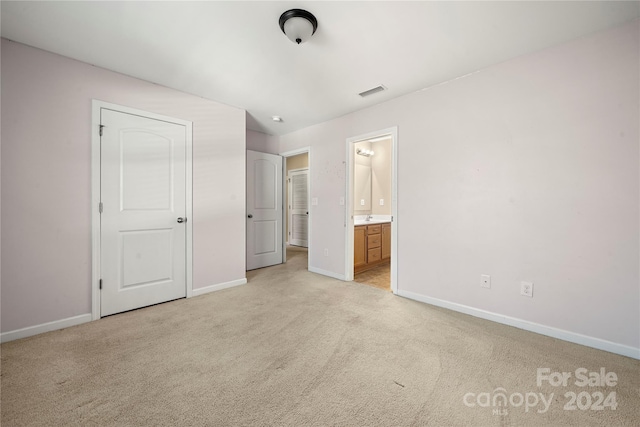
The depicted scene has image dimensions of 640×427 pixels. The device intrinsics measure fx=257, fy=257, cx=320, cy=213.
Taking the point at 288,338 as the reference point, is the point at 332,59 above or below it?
above

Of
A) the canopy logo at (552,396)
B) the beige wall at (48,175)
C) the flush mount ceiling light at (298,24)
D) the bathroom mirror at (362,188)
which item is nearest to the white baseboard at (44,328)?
the beige wall at (48,175)

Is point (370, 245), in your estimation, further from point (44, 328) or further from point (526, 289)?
point (44, 328)

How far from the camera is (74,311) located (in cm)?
240

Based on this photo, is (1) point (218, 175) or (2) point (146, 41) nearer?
(2) point (146, 41)

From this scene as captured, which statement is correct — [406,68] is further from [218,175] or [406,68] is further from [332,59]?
[218,175]

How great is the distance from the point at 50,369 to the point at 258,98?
10.2 feet

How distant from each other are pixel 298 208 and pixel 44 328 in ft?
17.0

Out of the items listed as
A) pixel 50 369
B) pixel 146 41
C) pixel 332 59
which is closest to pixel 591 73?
pixel 332 59

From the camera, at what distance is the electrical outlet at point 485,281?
8.26 ft

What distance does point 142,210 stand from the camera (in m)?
2.79

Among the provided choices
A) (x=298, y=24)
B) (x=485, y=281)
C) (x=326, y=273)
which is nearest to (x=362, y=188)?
(x=326, y=273)

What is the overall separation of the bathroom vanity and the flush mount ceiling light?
2825 mm

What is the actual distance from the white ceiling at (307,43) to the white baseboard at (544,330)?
239 cm

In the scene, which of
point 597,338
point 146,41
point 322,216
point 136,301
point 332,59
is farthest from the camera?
point 322,216
